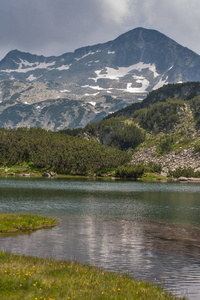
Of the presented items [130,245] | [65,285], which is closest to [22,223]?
[130,245]

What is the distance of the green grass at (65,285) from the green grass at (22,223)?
1825 centimetres

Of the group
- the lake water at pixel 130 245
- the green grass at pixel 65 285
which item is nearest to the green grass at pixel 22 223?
the lake water at pixel 130 245

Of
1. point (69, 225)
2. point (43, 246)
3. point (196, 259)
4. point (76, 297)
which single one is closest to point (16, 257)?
point (43, 246)

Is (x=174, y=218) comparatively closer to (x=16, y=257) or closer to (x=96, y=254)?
(x=96, y=254)

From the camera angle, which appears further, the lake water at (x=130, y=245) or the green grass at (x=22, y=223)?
the green grass at (x=22, y=223)

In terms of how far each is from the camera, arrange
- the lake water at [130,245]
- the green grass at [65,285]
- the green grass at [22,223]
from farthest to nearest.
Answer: the green grass at [22,223] → the lake water at [130,245] → the green grass at [65,285]

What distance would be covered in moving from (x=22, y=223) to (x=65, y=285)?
83.3ft

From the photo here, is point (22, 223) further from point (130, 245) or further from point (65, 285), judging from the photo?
point (65, 285)

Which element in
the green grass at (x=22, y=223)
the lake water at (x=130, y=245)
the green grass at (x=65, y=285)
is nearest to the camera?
the green grass at (x=65, y=285)

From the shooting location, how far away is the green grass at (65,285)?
15.8m

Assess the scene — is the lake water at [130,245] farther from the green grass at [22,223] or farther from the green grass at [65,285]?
the green grass at [65,285]

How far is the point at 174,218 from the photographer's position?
188 ft

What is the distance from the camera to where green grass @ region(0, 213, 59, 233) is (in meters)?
39.6

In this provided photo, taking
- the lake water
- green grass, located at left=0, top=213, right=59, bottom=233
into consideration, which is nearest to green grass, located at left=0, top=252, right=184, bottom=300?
the lake water
